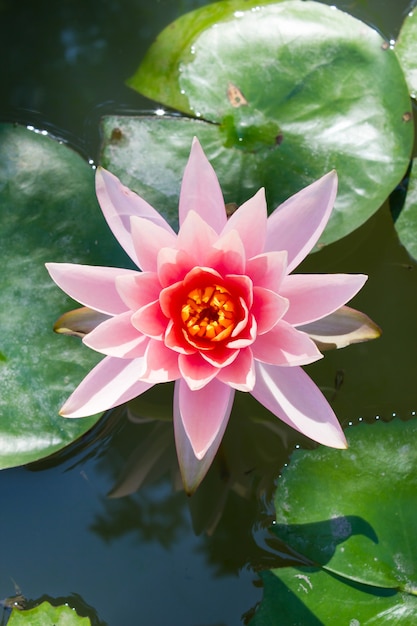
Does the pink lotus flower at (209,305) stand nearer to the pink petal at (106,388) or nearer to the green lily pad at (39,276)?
the pink petal at (106,388)

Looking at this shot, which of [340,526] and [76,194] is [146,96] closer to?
[76,194]

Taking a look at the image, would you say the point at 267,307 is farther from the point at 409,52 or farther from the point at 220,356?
the point at 409,52

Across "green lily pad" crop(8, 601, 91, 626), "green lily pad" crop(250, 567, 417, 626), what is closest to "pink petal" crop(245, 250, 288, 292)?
"green lily pad" crop(250, 567, 417, 626)

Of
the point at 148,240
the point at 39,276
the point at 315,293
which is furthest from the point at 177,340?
the point at 39,276

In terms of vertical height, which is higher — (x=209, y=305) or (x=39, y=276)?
(x=209, y=305)

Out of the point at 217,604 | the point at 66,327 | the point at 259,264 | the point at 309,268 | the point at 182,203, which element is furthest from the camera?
the point at 309,268

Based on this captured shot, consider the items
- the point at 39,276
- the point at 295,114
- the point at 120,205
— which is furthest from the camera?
the point at 295,114

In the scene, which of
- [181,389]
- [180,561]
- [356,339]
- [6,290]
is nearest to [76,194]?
[6,290]
